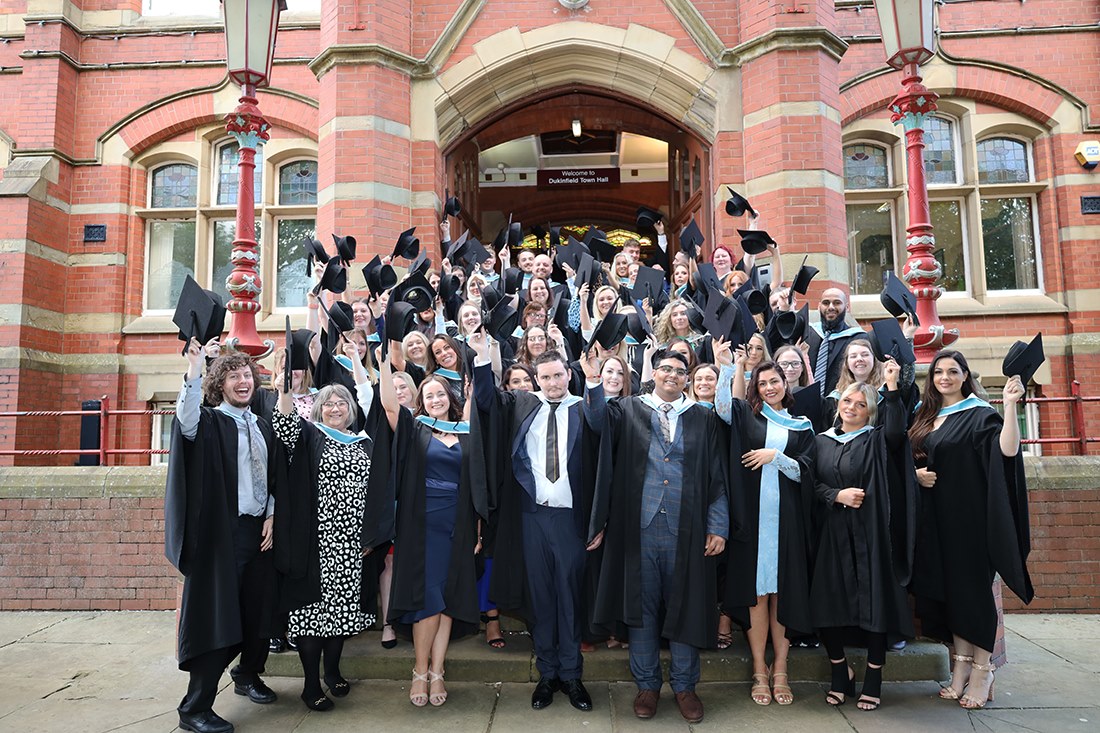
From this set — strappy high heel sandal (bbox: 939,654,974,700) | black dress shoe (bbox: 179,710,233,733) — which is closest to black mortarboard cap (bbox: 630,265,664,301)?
strappy high heel sandal (bbox: 939,654,974,700)

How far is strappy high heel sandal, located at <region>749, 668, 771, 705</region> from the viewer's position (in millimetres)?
4211

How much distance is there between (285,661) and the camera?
4.74m

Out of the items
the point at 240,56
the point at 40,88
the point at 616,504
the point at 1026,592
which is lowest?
the point at 1026,592

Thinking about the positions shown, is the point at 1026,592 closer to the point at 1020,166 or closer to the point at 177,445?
the point at 177,445

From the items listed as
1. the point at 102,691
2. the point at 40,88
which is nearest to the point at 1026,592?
the point at 102,691

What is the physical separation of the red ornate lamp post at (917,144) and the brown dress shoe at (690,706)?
395 cm

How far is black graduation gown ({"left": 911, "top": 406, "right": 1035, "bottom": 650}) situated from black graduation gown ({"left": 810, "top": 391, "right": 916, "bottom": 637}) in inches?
8.6

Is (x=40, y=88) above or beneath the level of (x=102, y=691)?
above

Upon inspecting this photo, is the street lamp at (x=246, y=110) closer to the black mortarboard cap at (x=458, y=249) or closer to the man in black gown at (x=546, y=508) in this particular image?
the black mortarboard cap at (x=458, y=249)

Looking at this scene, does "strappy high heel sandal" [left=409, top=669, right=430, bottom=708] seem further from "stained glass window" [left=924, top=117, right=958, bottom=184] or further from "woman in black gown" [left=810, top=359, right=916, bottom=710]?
"stained glass window" [left=924, top=117, right=958, bottom=184]

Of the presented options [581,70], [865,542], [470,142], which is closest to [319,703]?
[865,542]

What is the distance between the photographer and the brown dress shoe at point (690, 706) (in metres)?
3.99

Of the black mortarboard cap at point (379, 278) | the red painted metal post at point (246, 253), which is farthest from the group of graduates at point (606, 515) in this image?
the red painted metal post at point (246, 253)

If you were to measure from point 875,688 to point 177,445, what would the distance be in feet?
13.4
